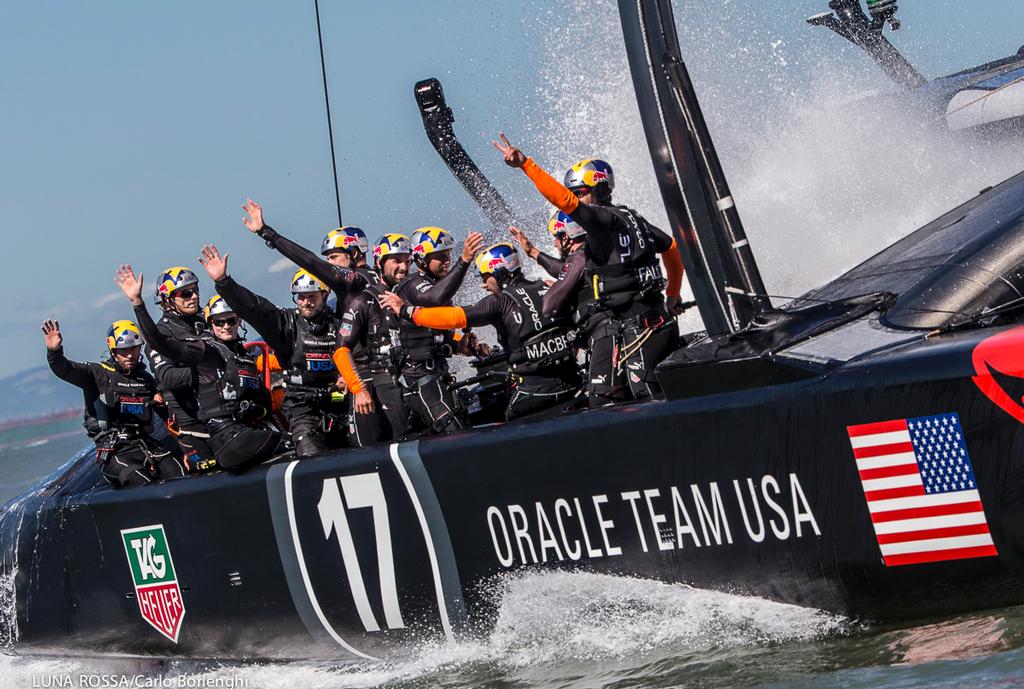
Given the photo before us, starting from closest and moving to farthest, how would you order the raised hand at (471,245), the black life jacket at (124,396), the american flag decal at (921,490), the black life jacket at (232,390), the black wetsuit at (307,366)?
the american flag decal at (921,490) → the raised hand at (471,245) → the black life jacket at (232,390) → the black wetsuit at (307,366) → the black life jacket at (124,396)

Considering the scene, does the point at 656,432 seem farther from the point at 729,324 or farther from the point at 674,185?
the point at 674,185

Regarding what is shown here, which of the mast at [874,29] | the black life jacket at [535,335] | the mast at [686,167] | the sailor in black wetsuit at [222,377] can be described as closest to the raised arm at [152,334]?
the sailor in black wetsuit at [222,377]

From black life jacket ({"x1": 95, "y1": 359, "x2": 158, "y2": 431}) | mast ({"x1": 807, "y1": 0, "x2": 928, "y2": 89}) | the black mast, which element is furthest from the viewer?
mast ({"x1": 807, "y1": 0, "x2": 928, "y2": 89})

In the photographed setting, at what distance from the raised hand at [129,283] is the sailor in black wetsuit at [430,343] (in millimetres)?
1339

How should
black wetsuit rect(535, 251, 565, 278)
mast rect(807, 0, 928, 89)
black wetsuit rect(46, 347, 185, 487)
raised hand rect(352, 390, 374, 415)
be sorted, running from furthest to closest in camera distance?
mast rect(807, 0, 928, 89), black wetsuit rect(46, 347, 185, 487), black wetsuit rect(535, 251, 565, 278), raised hand rect(352, 390, 374, 415)

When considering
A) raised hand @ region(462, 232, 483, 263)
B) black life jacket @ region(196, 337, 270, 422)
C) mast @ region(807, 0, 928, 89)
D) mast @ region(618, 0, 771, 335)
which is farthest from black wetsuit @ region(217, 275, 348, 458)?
mast @ region(807, 0, 928, 89)

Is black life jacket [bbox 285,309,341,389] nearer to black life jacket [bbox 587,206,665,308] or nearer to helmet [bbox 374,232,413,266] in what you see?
helmet [bbox 374,232,413,266]

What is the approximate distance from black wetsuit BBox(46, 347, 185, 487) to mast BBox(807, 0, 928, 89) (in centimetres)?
594

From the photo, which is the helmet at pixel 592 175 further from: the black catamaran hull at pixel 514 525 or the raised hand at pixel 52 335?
the raised hand at pixel 52 335

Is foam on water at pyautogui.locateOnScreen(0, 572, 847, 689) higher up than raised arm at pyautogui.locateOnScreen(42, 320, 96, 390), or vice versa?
raised arm at pyautogui.locateOnScreen(42, 320, 96, 390)

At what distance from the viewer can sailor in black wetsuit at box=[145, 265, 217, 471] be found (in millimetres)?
7027

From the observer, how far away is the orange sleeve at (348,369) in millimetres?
6652

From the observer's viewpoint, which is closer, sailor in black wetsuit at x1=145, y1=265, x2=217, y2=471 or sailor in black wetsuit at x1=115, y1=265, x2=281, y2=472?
sailor in black wetsuit at x1=115, y1=265, x2=281, y2=472

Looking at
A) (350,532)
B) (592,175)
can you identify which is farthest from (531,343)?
(350,532)
